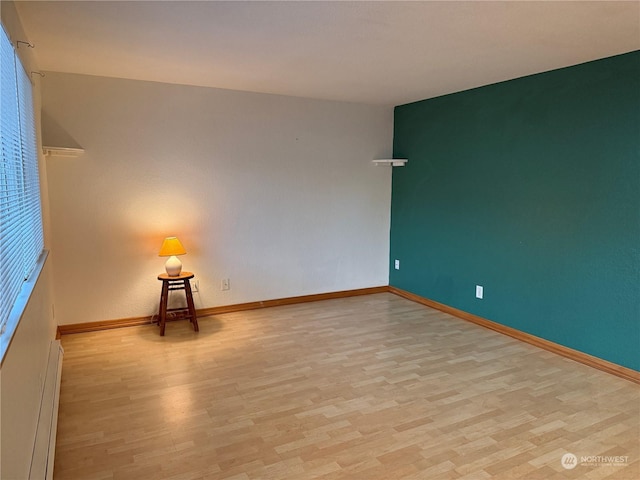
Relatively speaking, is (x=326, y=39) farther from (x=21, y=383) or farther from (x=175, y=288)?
(x=175, y=288)

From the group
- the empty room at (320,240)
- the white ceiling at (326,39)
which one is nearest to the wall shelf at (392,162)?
the empty room at (320,240)

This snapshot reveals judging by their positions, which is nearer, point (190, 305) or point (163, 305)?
point (163, 305)

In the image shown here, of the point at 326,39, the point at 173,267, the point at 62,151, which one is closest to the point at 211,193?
the point at 173,267

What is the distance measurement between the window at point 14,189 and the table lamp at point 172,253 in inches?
51.7

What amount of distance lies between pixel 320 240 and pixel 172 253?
5.57ft

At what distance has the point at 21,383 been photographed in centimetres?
164

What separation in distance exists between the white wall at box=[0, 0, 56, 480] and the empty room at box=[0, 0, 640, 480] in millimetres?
23

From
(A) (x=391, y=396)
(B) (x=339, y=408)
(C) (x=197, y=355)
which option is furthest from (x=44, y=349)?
(A) (x=391, y=396)

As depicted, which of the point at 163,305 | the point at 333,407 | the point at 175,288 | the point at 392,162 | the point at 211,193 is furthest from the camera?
the point at 392,162

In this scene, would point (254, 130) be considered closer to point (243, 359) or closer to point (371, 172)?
point (371, 172)

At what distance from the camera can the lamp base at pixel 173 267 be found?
397 centimetres

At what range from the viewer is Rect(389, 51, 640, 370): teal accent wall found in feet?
10.2

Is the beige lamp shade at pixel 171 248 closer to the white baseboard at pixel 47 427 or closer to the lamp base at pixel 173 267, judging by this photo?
the lamp base at pixel 173 267

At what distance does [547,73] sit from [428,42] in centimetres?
135
